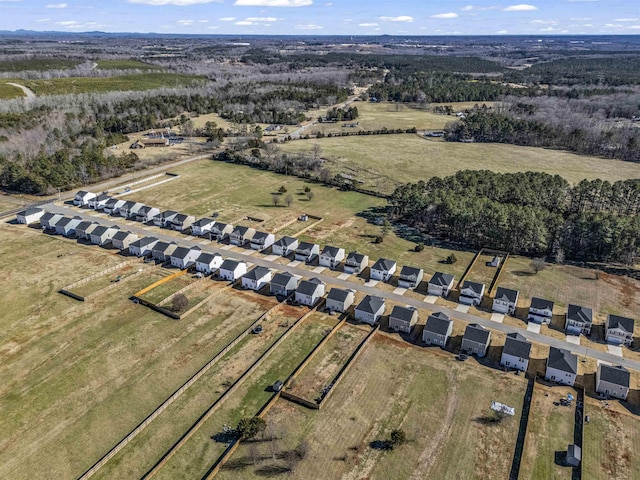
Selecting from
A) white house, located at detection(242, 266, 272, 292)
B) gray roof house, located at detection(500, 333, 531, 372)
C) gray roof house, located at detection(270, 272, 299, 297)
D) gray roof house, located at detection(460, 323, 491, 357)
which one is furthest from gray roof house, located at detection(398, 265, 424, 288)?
white house, located at detection(242, 266, 272, 292)

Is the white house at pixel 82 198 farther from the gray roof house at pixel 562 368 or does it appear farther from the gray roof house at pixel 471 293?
the gray roof house at pixel 562 368

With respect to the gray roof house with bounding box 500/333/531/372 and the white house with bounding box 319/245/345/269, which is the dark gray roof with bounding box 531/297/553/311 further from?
the white house with bounding box 319/245/345/269

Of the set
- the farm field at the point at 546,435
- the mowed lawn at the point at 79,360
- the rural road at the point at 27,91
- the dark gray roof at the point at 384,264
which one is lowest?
the farm field at the point at 546,435

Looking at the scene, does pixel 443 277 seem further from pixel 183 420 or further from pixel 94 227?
pixel 94 227

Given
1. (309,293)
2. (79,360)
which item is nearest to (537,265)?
(309,293)

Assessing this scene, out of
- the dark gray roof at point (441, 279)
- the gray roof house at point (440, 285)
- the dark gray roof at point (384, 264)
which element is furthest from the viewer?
the dark gray roof at point (384, 264)

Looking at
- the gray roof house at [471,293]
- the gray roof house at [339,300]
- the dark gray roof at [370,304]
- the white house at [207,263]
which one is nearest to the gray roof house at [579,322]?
the gray roof house at [471,293]

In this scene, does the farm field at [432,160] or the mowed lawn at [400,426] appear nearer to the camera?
the mowed lawn at [400,426]
